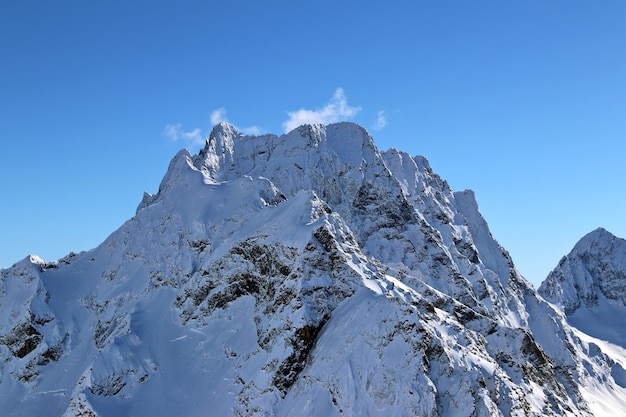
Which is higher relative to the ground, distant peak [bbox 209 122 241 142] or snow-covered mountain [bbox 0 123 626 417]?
distant peak [bbox 209 122 241 142]

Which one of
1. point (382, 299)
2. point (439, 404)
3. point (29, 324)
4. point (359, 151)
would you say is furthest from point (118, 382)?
point (359, 151)

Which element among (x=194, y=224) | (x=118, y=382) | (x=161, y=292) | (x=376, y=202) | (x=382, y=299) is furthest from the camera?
(x=376, y=202)

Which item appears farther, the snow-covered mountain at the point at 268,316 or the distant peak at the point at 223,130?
the distant peak at the point at 223,130

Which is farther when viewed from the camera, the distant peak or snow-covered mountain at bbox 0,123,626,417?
the distant peak

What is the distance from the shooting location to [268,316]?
69.1 m

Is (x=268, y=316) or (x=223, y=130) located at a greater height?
(x=223, y=130)

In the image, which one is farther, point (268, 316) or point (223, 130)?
point (223, 130)

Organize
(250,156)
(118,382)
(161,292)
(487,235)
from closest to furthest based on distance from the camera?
(118,382)
(161,292)
(250,156)
(487,235)

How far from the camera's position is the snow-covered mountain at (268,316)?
5738 centimetres

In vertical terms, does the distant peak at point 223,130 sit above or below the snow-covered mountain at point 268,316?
above

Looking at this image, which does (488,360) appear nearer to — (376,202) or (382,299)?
(382,299)

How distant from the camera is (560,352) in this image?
132375 millimetres

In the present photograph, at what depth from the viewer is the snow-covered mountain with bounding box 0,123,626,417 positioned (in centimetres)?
5738

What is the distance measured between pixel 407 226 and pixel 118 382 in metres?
68.0
